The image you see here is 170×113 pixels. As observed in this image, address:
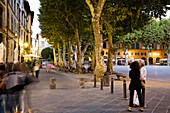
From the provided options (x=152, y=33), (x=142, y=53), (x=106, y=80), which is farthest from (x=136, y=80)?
(x=142, y=53)

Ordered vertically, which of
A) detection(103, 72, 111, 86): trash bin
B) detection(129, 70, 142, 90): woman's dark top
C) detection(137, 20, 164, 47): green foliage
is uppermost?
detection(137, 20, 164, 47): green foliage

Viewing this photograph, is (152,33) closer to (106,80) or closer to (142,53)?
(142,53)

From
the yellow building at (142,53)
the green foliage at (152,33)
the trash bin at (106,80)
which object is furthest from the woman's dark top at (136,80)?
the yellow building at (142,53)

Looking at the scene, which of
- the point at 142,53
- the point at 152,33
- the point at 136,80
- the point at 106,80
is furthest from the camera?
the point at 142,53

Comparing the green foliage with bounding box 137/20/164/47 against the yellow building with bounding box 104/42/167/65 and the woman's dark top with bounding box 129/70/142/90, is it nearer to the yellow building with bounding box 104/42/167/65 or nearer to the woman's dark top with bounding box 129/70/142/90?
the yellow building with bounding box 104/42/167/65

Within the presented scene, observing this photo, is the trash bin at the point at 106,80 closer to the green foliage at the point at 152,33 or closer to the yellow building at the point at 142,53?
the green foliage at the point at 152,33

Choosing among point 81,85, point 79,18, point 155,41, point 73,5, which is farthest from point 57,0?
point 155,41

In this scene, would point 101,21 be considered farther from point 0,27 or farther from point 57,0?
point 0,27

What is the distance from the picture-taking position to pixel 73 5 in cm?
2081

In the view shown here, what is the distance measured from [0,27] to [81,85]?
1179 cm

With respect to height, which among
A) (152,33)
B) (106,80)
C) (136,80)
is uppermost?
(152,33)

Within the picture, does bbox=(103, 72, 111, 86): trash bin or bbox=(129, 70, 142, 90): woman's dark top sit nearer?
bbox=(129, 70, 142, 90): woman's dark top

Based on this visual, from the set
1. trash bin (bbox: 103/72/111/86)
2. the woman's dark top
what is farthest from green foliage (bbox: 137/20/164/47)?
the woman's dark top

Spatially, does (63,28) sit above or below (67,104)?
above
